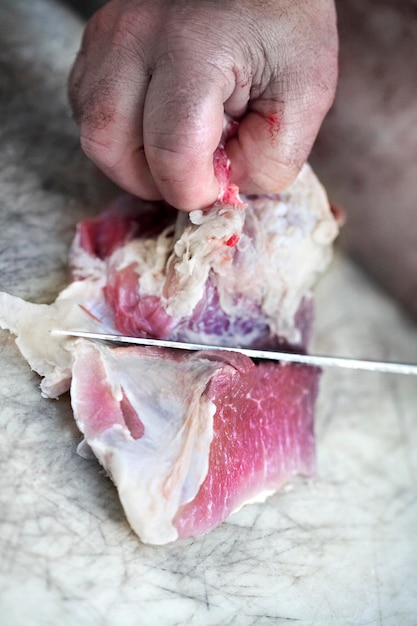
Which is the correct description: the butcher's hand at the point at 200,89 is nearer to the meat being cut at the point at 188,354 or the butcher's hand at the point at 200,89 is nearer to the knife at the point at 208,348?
the meat being cut at the point at 188,354

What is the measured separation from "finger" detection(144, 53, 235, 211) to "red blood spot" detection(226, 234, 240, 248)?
0.08 m

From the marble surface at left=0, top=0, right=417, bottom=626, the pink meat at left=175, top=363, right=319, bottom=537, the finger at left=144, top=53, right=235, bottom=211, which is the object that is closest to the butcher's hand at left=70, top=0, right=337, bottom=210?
the finger at left=144, top=53, right=235, bottom=211

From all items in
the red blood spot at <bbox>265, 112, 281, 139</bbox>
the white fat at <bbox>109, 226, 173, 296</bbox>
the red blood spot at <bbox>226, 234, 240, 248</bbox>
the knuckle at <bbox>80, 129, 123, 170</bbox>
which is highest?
the red blood spot at <bbox>265, 112, 281, 139</bbox>

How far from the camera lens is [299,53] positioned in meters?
1.04

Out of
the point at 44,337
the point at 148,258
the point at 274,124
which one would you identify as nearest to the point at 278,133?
the point at 274,124

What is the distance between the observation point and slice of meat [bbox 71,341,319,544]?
888 mm

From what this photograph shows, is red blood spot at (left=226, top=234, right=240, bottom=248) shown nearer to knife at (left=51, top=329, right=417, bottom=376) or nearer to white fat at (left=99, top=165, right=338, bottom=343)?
white fat at (left=99, top=165, right=338, bottom=343)

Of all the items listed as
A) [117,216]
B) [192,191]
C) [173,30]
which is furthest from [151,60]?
[117,216]

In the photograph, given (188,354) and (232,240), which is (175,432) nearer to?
(188,354)

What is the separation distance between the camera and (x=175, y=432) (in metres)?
0.94

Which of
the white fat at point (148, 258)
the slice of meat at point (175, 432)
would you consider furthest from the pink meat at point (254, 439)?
the white fat at point (148, 258)

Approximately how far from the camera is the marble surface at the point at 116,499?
85 cm

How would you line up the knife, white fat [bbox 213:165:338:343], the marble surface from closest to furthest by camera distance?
1. the marble surface
2. the knife
3. white fat [bbox 213:165:338:343]

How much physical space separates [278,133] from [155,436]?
469 mm
